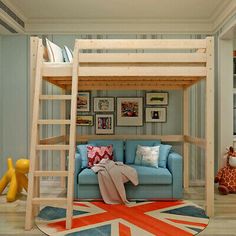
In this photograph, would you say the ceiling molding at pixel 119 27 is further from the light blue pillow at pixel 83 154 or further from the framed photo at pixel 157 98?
the light blue pillow at pixel 83 154

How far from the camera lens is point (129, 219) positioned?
138 inches

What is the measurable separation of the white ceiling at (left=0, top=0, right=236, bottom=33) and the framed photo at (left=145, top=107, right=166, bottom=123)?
4.39 feet

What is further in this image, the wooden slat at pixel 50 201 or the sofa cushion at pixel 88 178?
the sofa cushion at pixel 88 178

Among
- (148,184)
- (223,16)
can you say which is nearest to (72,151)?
(148,184)

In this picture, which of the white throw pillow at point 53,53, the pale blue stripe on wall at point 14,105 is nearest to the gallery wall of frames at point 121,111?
the pale blue stripe on wall at point 14,105

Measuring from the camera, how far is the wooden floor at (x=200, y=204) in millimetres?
3148

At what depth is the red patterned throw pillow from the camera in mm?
4621

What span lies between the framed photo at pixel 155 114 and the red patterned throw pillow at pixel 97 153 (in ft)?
3.12

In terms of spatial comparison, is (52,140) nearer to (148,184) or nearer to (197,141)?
(148,184)

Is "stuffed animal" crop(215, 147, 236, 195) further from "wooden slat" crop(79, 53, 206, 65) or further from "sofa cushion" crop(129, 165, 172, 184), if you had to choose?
"wooden slat" crop(79, 53, 206, 65)

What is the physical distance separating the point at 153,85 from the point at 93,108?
112 cm

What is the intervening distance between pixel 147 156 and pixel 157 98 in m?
1.16

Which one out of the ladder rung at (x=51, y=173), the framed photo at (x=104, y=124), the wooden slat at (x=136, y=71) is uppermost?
the wooden slat at (x=136, y=71)

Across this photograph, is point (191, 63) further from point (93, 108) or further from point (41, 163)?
point (41, 163)
